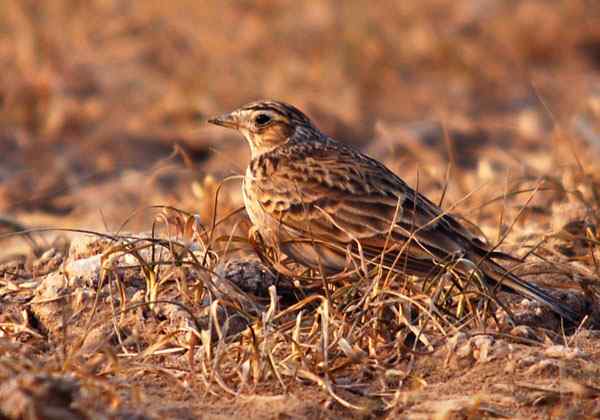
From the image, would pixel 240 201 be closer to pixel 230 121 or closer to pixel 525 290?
A: pixel 230 121

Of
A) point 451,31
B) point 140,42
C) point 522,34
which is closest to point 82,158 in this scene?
point 140,42

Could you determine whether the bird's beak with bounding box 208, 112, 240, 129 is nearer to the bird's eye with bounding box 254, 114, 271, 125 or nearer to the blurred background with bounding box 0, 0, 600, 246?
the bird's eye with bounding box 254, 114, 271, 125

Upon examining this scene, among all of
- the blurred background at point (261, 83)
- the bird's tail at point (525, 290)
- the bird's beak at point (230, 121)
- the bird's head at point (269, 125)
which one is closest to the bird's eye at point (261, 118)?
the bird's head at point (269, 125)

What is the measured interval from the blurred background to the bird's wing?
3329mm

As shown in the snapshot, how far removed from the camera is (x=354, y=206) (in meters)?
5.57

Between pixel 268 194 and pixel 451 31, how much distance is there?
8268 millimetres

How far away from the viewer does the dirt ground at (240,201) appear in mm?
4258

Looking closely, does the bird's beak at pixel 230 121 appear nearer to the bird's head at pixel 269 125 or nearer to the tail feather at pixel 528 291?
the bird's head at pixel 269 125

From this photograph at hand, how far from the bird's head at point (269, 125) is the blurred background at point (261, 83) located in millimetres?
2725

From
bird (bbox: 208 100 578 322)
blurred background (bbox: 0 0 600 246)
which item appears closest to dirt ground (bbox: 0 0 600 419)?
blurred background (bbox: 0 0 600 246)

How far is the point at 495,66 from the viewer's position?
13297 millimetres

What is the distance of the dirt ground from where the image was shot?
4.26 metres

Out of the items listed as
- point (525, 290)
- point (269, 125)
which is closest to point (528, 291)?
point (525, 290)

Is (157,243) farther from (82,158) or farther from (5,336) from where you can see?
(82,158)
